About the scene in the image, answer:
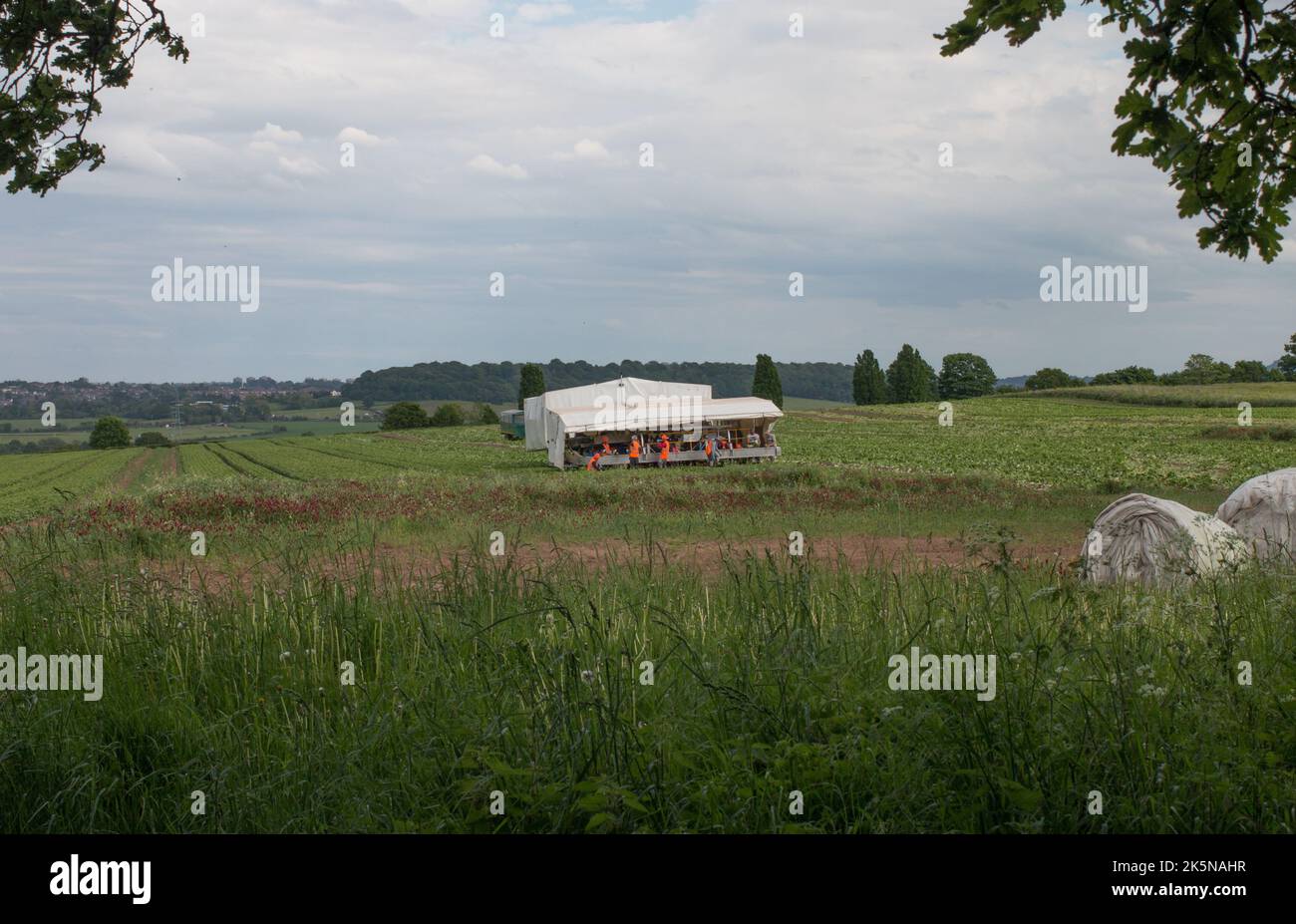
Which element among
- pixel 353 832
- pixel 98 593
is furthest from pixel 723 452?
pixel 353 832

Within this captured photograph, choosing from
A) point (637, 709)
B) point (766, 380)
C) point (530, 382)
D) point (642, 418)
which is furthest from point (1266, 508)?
point (530, 382)

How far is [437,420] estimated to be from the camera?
84.8m

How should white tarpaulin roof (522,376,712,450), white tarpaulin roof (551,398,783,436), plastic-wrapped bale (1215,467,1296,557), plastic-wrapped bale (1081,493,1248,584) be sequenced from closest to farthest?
plastic-wrapped bale (1081,493,1248,584), plastic-wrapped bale (1215,467,1296,557), white tarpaulin roof (551,398,783,436), white tarpaulin roof (522,376,712,450)

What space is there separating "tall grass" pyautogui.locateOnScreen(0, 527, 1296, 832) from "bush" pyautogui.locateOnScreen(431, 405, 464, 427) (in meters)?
80.7

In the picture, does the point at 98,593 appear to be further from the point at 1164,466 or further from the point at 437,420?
the point at 437,420

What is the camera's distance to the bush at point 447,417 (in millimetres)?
84688

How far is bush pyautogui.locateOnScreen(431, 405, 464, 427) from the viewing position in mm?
84688

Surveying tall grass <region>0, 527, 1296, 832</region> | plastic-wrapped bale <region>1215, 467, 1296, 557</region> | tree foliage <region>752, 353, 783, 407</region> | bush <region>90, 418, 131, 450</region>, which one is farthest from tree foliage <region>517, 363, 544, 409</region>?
tall grass <region>0, 527, 1296, 832</region>

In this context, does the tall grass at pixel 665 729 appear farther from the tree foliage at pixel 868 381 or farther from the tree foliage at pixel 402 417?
the tree foliage at pixel 868 381

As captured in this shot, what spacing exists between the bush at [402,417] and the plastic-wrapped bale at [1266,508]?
73438 mm

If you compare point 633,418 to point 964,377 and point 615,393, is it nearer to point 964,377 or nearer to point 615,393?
point 615,393

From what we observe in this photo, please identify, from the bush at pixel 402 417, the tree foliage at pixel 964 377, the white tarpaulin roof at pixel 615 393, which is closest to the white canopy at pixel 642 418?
the white tarpaulin roof at pixel 615 393

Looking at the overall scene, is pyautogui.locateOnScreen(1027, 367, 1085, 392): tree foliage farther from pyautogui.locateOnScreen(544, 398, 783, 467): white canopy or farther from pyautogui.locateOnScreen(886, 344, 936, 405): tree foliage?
pyautogui.locateOnScreen(544, 398, 783, 467): white canopy
